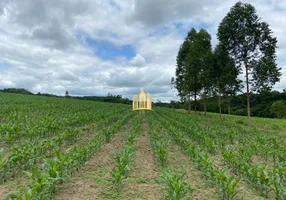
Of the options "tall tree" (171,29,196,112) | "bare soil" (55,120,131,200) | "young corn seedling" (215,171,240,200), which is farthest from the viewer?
"tall tree" (171,29,196,112)

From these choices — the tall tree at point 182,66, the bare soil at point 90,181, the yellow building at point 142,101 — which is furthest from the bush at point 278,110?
the bare soil at point 90,181

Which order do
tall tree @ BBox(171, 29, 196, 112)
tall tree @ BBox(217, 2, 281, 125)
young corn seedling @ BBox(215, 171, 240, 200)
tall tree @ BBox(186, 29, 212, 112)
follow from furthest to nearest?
tall tree @ BBox(171, 29, 196, 112) < tall tree @ BBox(186, 29, 212, 112) < tall tree @ BBox(217, 2, 281, 125) < young corn seedling @ BBox(215, 171, 240, 200)

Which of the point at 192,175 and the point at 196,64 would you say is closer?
the point at 192,175

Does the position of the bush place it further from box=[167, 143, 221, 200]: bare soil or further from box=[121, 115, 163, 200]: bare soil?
box=[121, 115, 163, 200]: bare soil

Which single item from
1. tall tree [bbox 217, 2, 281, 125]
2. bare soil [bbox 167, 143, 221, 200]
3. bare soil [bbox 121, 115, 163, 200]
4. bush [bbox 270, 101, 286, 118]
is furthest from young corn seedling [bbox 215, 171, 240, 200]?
bush [bbox 270, 101, 286, 118]

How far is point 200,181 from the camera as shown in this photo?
513 centimetres

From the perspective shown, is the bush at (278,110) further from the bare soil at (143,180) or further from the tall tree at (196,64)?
the bare soil at (143,180)

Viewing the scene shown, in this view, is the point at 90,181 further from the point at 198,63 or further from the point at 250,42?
the point at 198,63

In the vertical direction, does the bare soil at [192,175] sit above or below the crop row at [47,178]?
below

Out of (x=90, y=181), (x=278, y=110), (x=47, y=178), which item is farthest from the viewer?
(x=278, y=110)

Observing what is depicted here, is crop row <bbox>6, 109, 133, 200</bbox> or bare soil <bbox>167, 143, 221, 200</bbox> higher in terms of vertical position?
crop row <bbox>6, 109, 133, 200</bbox>

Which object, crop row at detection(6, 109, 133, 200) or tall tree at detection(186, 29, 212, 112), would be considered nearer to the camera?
crop row at detection(6, 109, 133, 200)

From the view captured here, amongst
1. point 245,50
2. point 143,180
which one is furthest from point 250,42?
point 143,180

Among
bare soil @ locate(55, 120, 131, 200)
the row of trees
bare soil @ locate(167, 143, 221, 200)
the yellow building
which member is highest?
the row of trees
